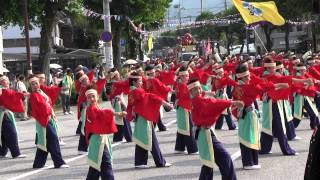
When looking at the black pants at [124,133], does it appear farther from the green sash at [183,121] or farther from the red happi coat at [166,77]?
the red happi coat at [166,77]

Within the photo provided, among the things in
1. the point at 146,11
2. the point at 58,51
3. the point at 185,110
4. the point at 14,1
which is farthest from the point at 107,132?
the point at 58,51

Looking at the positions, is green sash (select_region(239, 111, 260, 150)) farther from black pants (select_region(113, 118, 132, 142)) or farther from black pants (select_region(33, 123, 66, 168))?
black pants (select_region(113, 118, 132, 142))

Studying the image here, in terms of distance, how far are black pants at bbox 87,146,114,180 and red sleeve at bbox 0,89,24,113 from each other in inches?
175

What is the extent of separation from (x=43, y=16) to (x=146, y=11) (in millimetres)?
16766

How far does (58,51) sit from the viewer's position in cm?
5188

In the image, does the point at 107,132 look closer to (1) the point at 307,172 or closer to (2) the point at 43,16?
(1) the point at 307,172

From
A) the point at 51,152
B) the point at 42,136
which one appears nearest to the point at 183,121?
the point at 51,152

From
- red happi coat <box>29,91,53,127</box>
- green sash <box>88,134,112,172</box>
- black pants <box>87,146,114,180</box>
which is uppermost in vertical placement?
red happi coat <box>29,91,53,127</box>

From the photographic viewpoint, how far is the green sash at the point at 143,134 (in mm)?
9914

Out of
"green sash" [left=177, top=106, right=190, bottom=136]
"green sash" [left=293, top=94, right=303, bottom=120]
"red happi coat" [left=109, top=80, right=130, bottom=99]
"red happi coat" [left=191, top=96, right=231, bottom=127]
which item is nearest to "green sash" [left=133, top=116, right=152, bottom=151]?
"green sash" [left=177, top=106, right=190, bottom=136]

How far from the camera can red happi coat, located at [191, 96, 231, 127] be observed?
7.65 metres

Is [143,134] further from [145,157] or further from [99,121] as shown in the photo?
[99,121]

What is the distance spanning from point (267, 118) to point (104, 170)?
3.80 meters

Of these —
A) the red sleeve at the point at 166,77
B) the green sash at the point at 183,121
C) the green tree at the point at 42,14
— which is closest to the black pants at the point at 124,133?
the green sash at the point at 183,121
